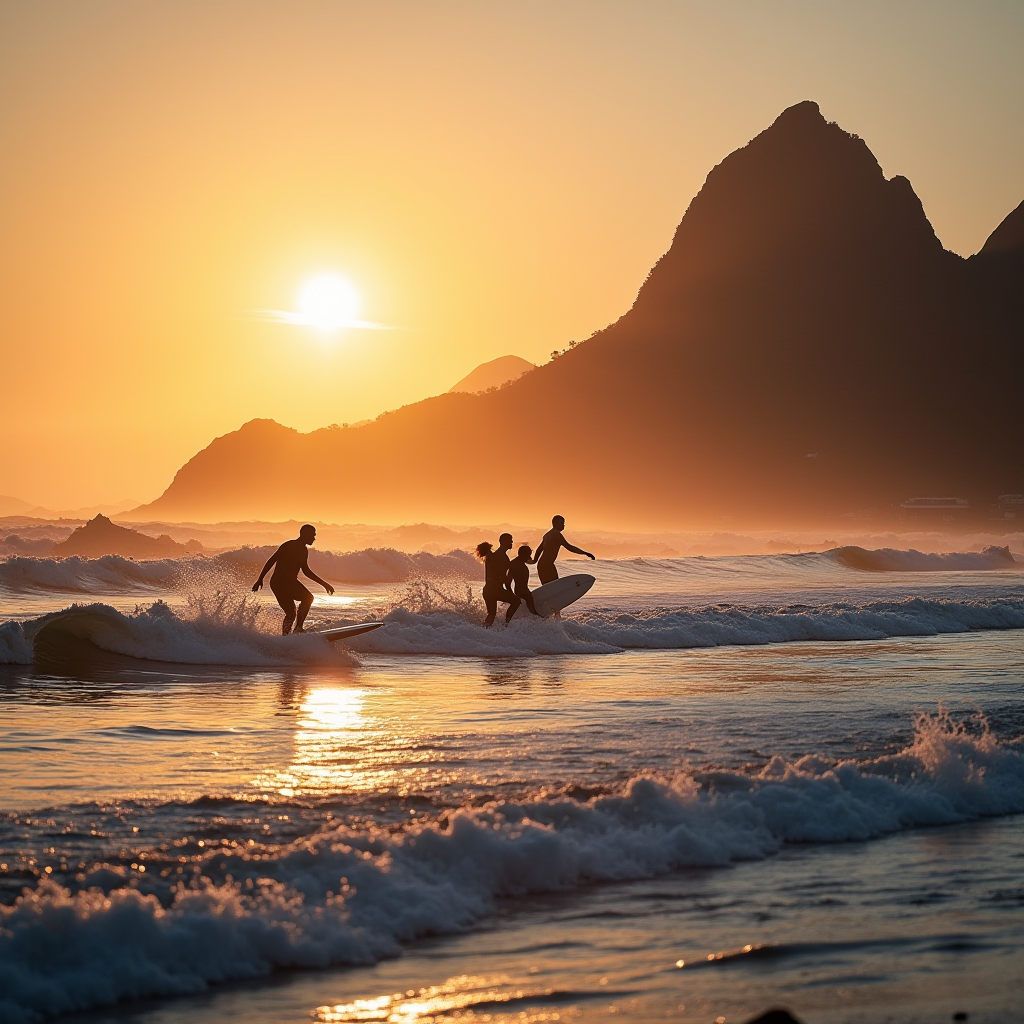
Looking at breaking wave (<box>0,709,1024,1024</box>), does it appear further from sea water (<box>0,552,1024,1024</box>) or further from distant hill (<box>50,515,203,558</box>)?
distant hill (<box>50,515,203,558</box>)

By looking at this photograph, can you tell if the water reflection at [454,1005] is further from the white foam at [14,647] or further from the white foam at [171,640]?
the white foam at [14,647]

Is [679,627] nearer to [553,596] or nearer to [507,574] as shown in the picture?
[553,596]

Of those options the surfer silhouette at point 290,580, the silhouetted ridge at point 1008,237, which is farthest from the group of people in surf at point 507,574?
the silhouetted ridge at point 1008,237

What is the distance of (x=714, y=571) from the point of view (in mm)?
47156

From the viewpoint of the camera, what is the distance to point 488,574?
2019cm

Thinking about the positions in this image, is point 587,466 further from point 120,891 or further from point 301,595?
point 120,891

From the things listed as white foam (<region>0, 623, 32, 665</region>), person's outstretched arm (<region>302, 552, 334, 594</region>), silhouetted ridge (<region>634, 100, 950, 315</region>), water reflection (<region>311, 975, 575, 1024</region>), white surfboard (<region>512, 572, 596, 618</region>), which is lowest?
water reflection (<region>311, 975, 575, 1024</region>)

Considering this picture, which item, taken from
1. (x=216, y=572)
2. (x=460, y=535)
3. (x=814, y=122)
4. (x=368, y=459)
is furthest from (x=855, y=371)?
(x=216, y=572)

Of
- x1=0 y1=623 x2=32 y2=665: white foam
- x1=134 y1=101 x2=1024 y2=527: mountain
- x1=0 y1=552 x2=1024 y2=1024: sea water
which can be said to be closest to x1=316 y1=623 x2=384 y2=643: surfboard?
x1=0 y1=552 x2=1024 y2=1024: sea water

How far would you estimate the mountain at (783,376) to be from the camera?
117 metres

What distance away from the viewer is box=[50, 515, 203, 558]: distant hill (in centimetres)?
5709

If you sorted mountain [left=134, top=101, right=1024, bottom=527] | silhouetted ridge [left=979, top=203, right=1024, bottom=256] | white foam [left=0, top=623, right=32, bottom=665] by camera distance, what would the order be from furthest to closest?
1. silhouetted ridge [left=979, top=203, right=1024, bottom=256]
2. mountain [left=134, top=101, right=1024, bottom=527]
3. white foam [left=0, top=623, right=32, bottom=665]

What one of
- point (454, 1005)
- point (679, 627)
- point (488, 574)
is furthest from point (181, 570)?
point (454, 1005)

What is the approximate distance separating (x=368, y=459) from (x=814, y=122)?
6658 cm
